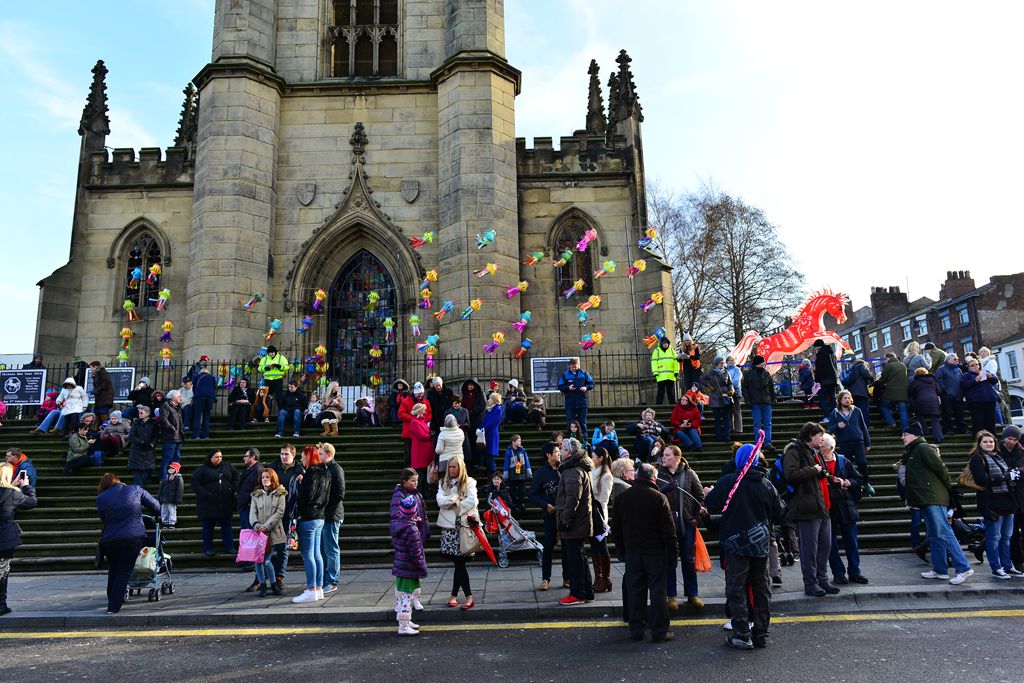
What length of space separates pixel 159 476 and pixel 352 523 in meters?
4.21

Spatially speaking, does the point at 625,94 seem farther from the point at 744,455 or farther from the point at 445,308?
the point at 744,455

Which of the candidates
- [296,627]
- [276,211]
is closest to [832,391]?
[296,627]

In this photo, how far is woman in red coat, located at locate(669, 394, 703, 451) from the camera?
42.7 feet

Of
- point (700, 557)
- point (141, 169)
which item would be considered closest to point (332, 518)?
point (700, 557)

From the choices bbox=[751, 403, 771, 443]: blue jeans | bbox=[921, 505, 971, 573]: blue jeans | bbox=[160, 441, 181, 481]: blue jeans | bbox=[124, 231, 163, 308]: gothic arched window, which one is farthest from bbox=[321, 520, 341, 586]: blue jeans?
bbox=[124, 231, 163, 308]: gothic arched window

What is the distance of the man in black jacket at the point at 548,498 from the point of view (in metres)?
8.29

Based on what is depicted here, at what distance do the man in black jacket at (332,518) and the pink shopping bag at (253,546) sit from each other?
0.70 meters

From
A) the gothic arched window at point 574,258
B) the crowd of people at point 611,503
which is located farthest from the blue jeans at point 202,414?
the gothic arched window at point 574,258

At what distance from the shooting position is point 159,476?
41.4 feet

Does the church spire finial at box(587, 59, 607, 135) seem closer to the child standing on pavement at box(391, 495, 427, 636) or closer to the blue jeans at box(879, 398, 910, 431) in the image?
the blue jeans at box(879, 398, 910, 431)

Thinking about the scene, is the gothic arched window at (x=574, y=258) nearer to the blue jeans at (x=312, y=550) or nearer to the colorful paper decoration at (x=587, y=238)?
the colorful paper decoration at (x=587, y=238)

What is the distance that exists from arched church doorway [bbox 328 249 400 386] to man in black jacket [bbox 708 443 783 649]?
14.0 metres

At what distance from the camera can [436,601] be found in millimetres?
7711

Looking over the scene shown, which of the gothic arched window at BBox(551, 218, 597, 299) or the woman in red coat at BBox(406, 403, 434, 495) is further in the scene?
the gothic arched window at BBox(551, 218, 597, 299)
